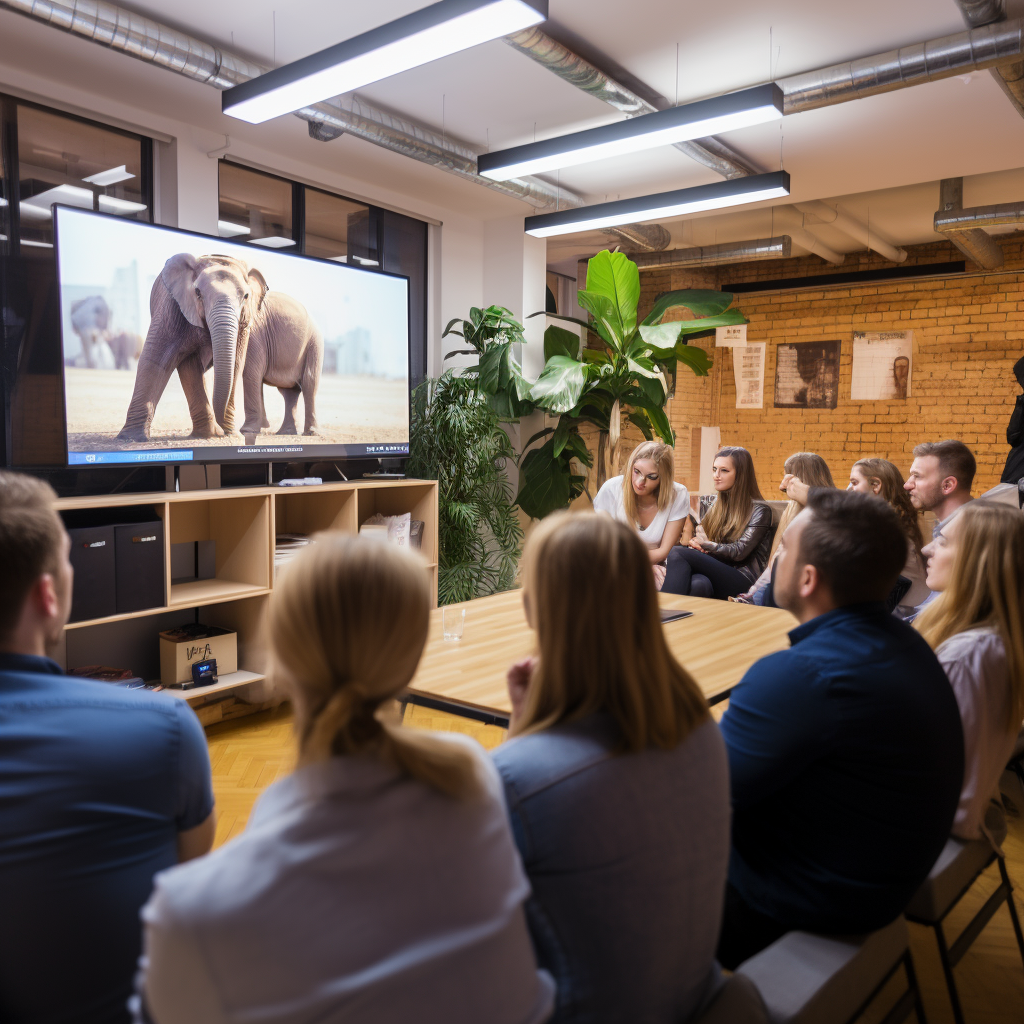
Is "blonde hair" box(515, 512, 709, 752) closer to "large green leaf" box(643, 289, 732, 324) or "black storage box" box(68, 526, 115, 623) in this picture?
"black storage box" box(68, 526, 115, 623)

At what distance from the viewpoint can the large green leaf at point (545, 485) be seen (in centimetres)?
570

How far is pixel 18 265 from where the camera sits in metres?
3.69

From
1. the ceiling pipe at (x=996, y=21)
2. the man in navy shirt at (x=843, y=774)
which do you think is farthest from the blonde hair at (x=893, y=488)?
the man in navy shirt at (x=843, y=774)

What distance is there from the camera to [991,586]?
1894mm

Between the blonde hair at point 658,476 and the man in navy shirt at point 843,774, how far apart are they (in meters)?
2.76

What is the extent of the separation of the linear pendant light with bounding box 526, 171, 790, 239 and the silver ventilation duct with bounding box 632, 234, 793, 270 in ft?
7.24

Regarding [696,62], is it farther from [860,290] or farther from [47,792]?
[860,290]

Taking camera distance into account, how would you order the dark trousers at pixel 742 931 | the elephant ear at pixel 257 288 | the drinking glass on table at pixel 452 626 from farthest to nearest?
1. the elephant ear at pixel 257 288
2. the drinking glass on table at pixel 452 626
3. the dark trousers at pixel 742 931

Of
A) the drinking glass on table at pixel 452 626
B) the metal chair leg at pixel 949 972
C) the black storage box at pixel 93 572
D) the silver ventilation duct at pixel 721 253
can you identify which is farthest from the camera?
the silver ventilation duct at pixel 721 253

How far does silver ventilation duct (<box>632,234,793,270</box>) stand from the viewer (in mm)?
7015

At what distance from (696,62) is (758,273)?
5314mm

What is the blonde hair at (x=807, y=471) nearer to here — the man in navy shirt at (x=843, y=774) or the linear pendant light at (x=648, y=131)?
the linear pendant light at (x=648, y=131)

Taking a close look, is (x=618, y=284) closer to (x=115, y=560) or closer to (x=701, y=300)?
(x=701, y=300)

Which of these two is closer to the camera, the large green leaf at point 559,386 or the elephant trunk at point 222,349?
the elephant trunk at point 222,349
